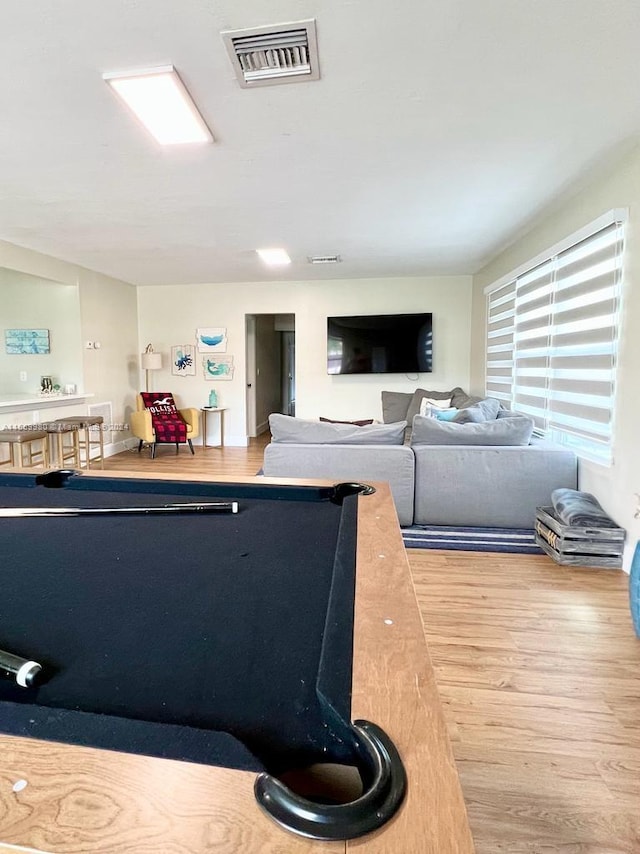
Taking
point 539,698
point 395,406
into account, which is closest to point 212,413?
point 395,406

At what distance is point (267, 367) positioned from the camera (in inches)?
325

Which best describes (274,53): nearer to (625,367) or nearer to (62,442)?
(625,367)

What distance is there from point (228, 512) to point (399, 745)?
Answer: 0.98 m

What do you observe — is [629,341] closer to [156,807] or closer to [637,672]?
[637,672]

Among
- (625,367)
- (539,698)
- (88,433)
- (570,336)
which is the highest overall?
(570,336)

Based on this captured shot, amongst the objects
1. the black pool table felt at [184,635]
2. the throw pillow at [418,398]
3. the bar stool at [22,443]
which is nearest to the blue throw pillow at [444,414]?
the throw pillow at [418,398]

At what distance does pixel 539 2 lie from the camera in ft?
4.75

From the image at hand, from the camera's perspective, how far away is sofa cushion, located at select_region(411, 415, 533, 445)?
3.13 m

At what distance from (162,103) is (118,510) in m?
1.87

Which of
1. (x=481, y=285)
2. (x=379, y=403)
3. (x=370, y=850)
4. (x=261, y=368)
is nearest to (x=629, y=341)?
(x=370, y=850)

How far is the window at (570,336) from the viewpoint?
8.80 feet

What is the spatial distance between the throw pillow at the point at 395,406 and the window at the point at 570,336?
4.52 feet

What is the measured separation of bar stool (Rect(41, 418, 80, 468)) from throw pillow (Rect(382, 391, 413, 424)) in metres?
3.63

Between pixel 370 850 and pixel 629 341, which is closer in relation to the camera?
pixel 370 850
